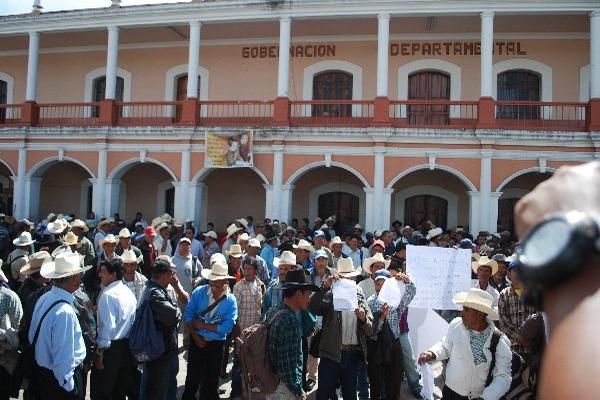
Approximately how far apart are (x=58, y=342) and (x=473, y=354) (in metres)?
3.43

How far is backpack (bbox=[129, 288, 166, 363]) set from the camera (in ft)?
16.3

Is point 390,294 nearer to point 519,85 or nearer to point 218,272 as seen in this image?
point 218,272

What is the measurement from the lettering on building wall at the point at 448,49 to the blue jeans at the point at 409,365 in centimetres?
1191

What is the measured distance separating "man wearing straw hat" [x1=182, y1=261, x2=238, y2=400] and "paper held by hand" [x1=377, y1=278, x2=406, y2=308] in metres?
1.67

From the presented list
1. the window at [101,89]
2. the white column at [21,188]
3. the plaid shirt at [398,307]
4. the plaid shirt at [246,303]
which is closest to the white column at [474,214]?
the plaid shirt at [398,307]

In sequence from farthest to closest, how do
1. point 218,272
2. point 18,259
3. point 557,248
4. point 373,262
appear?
point 18,259, point 373,262, point 218,272, point 557,248

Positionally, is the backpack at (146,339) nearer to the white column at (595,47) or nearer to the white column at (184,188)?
the white column at (184,188)

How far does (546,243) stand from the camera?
950mm

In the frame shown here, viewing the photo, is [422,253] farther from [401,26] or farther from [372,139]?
[401,26]

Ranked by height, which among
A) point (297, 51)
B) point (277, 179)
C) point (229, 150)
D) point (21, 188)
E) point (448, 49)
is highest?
point (297, 51)

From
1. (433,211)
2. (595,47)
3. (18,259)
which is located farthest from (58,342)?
(595,47)

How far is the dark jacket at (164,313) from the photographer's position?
4973 millimetres

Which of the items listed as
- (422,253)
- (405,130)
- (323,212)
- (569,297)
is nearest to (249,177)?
(323,212)

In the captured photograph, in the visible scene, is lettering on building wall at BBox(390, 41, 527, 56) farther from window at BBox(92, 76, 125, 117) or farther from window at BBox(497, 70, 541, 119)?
window at BBox(92, 76, 125, 117)
